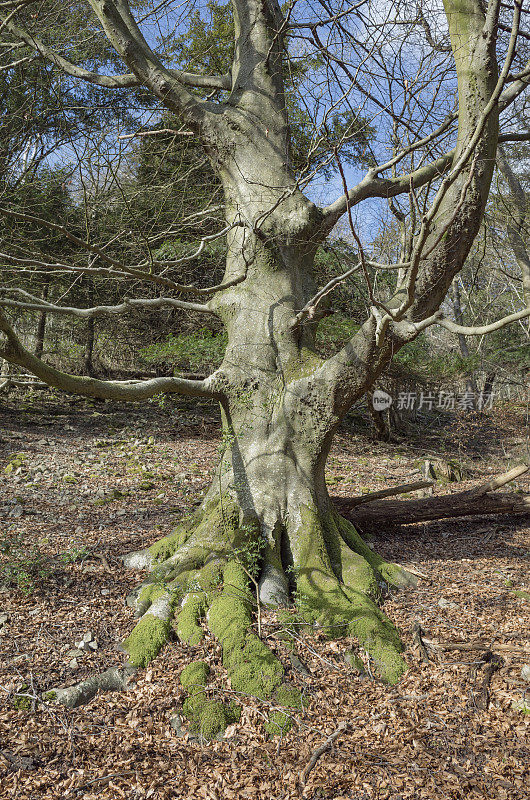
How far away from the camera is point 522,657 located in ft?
11.5

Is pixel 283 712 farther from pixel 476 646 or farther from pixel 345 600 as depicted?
pixel 476 646

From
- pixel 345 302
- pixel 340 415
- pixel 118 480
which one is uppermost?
pixel 345 302

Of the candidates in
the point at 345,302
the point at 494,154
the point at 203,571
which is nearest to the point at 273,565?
the point at 203,571

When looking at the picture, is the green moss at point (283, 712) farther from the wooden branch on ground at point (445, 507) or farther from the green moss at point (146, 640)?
the wooden branch on ground at point (445, 507)

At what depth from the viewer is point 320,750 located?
107 inches

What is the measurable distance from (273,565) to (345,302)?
7478 millimetres

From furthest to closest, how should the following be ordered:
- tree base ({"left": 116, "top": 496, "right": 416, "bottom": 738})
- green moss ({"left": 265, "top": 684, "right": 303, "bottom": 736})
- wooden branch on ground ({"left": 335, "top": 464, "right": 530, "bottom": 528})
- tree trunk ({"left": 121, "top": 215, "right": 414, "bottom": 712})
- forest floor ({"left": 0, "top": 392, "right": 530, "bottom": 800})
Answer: wooden branch on ground ({"left": 335, "top": 464, "right": 530, "bottom": 528}), tree trunk ({"left": 121, "top": 215, "right": 414, "bottom": 712}), tree base ({"left": 116, "top": 496, "right": 416, "bottom": 738}), green moss ({"left": 265, "top": 684, "right": 303, "bottom": 736}), forest floor ({"left": 0, "top": 392, "right": 530, "bottom": 800})

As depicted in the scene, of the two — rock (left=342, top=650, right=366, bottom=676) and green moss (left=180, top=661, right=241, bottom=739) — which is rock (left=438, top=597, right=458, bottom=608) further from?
green moss (left=180, top=661, right=241, bottom=739)

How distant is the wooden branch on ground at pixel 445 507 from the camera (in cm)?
615

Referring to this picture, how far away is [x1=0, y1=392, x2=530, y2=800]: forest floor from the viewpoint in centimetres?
260

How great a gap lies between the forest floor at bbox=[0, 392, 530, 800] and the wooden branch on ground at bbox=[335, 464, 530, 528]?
241 millimetres

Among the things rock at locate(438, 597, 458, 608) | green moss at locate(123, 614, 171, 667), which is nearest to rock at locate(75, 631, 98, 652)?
green moss at locate(123, 614, 171, 667)

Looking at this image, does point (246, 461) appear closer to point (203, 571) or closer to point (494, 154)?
point (203, 571)

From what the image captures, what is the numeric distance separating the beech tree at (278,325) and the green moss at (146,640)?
13 mm
